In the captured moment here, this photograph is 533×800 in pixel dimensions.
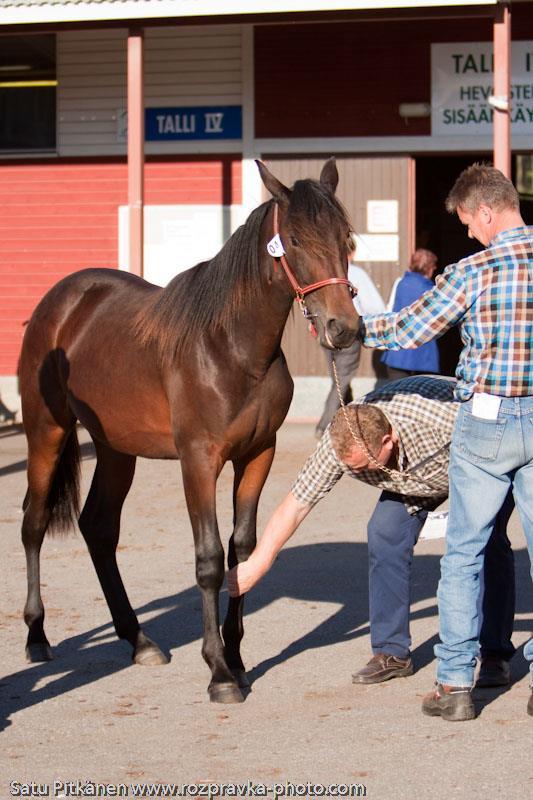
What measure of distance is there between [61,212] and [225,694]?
1119 cm

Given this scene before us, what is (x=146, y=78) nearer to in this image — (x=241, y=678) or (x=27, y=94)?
(x=27, y=94)

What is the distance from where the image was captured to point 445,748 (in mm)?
4898

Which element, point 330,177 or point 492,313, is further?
point 330,177

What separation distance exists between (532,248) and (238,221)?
35.0ft

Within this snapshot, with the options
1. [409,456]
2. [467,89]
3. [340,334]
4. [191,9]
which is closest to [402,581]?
[409,456]

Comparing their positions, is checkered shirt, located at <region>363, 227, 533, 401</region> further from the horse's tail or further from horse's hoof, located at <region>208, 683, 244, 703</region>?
the horse's tail

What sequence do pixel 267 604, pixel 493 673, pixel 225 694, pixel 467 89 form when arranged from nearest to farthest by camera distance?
1. pixel 225 694
2. pixel 493 673
3. pixel 267 604
4. pixel 467 89

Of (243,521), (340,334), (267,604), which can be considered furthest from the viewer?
(267,604)

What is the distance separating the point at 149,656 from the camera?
6.23 m

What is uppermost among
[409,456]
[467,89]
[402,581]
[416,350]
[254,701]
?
[467,89]

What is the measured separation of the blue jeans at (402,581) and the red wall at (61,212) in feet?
33.0

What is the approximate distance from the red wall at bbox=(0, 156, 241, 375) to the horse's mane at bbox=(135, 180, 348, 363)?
9559 mm

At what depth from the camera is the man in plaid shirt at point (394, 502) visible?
527cm

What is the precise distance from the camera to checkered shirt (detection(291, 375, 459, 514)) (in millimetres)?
5344
